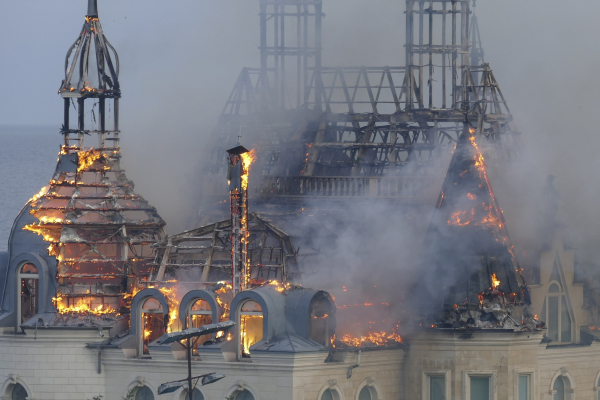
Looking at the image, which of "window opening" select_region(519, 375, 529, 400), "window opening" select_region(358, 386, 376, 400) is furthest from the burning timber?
"window opening" select_region(358, 386, 376, 400)

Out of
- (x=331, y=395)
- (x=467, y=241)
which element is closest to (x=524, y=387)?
(x=467, y=241)

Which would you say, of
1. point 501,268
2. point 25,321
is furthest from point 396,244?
point 25,321

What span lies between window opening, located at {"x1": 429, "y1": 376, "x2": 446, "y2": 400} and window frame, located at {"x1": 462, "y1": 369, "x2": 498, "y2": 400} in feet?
3.83

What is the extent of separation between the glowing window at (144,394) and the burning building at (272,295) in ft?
0.16

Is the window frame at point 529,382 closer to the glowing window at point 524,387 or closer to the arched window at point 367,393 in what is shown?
the glowing window at point 524,387

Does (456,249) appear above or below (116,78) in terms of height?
below

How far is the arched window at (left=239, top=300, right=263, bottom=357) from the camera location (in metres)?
80.5

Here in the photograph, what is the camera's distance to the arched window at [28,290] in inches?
3497

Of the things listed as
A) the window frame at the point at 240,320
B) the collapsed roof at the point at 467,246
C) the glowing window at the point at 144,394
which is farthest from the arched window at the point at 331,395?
the glowing window at the point at 144,394

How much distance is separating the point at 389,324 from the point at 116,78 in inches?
815

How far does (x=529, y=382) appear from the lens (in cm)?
8331

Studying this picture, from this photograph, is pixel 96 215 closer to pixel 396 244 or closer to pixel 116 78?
pixel 116 78

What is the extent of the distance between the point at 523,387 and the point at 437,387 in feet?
13.7

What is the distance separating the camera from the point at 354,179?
316 ft
